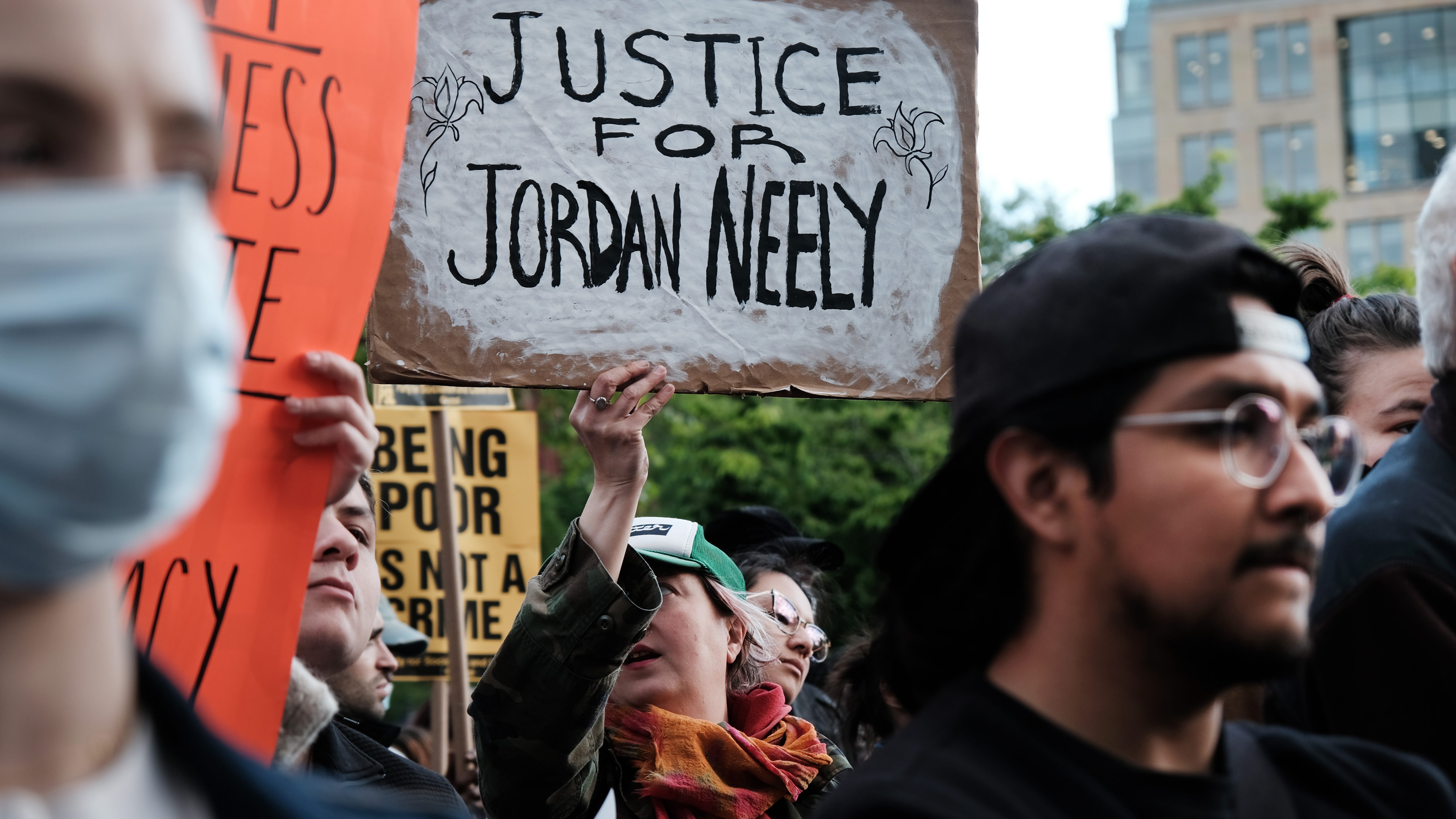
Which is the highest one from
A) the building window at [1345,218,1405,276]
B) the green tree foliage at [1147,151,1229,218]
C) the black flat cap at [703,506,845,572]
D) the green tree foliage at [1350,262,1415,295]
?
the building window at [1345,218,1405,276]

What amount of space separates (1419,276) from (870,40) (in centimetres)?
119

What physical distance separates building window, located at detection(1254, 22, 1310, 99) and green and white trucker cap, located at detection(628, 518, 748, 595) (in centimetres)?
4996

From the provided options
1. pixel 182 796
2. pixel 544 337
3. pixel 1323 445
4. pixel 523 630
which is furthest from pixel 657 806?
pixel 182 796

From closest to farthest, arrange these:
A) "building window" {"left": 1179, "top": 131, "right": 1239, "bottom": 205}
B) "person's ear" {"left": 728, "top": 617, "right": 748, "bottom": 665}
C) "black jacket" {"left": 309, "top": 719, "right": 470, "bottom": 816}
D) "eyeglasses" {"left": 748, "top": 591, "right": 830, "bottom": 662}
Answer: "black jacket" {"left": 309, "top": 719, "right": 470, "bottom": 816} → "person's ear" {"left": 728, "top": 617, "right": 748, "bottom": 665} → "eyeglasses" {"left": 748, "top": 591, "right": 830, "bottom": 662} → "building window" {"left": 1179, "top": 131, "right": 1239, "bottom": 205}

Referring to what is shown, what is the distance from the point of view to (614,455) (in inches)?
112

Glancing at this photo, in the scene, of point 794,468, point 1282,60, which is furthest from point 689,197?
point 1282,60

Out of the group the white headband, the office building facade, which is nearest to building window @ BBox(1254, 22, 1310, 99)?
the office building facade

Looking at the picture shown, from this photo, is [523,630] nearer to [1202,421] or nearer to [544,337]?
[544,337]

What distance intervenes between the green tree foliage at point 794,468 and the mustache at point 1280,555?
13.7m

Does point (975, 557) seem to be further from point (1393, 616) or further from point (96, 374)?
point (96, 374)

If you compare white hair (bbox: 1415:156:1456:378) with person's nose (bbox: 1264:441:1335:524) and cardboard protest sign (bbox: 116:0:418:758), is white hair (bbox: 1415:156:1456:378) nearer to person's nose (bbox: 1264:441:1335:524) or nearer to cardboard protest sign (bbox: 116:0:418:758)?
person's nose (bbox: 1264:441:1335:524)

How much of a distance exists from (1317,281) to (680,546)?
1796 millimetres

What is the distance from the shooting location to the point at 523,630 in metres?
2.77

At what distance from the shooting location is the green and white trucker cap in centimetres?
330
